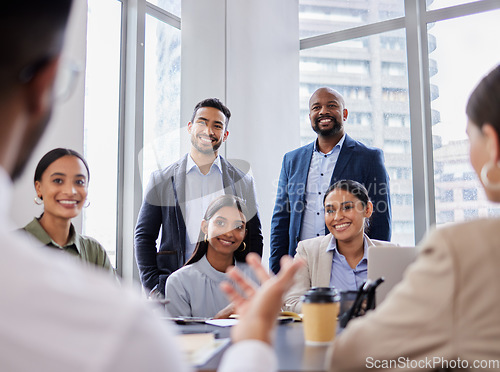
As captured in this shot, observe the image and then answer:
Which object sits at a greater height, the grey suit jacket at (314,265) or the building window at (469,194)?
the building window at (469,194)

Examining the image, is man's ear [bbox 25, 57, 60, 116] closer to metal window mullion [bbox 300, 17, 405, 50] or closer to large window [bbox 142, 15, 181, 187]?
large window [bbox 142, 15, 181, 187]

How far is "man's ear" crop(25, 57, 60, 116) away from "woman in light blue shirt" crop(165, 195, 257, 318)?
70.4 inches

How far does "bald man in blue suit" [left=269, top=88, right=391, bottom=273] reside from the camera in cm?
347

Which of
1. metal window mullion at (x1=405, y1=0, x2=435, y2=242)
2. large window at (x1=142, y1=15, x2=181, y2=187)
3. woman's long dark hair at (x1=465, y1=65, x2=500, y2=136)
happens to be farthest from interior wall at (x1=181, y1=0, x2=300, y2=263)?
woman's long dark hair at (x1=465, y1=65, x2=500, y2=136)

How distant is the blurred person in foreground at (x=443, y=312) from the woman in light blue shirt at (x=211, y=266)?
1.42 m

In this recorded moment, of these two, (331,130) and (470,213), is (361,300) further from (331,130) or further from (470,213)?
(470,213)

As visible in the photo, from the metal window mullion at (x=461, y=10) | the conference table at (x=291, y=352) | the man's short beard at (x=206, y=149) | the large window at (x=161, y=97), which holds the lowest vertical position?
the conference table at (x=291, y=352)

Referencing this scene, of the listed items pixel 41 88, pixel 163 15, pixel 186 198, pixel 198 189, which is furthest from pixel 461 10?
pixel 41 88

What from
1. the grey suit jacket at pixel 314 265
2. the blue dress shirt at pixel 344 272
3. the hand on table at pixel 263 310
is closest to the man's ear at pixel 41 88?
the hand on table at pixel 263 310

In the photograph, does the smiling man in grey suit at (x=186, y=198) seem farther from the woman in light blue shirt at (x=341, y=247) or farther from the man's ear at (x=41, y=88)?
the man's ear at (x=41, y=88)

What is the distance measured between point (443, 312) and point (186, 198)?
8.72ft

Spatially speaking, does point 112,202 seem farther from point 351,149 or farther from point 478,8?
point 478,8

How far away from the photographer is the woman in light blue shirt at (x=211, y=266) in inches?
90.5

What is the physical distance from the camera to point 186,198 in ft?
11.0
